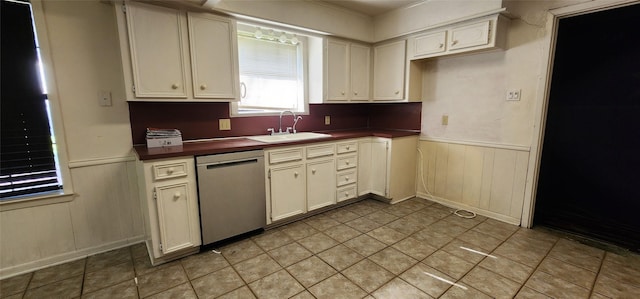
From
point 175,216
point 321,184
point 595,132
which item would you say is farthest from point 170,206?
point 595,132

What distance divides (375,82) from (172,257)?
303cm

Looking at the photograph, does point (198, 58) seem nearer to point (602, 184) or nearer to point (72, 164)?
point (72, 164)

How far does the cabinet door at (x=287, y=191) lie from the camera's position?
274 centimetres

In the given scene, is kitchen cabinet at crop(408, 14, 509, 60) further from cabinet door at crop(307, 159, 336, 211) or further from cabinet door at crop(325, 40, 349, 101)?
cabinet door at crop(307, 159, 336, 211)

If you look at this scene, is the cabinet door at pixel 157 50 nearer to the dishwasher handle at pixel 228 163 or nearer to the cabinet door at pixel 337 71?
the dishwasher handle at pixel 228 163

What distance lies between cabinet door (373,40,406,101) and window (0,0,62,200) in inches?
130

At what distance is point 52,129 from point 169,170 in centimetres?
96

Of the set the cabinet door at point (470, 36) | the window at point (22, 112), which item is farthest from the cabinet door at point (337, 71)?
the window at point (22, 112)

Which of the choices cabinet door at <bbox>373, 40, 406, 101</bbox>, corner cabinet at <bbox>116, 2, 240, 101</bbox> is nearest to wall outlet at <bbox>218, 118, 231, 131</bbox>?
corner cabinet at <bbox>116, 2, 240, 101</bbox>

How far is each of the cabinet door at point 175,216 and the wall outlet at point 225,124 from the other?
2.90 feet

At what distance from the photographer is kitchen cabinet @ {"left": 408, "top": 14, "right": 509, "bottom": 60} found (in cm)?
266

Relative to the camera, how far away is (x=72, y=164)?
2240 millimetres

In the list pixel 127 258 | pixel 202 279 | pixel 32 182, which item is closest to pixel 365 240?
pixel 202 279

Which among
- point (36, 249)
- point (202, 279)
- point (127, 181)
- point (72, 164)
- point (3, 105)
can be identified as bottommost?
point (202, 279)
